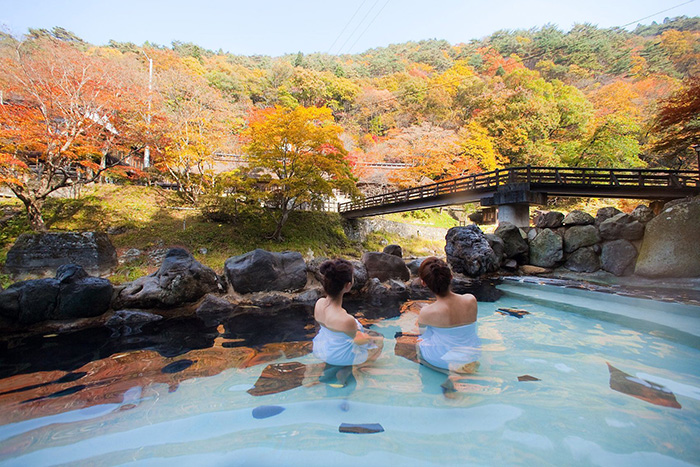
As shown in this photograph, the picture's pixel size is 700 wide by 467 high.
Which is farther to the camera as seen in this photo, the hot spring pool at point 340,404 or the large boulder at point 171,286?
the large boulder at point 171,286

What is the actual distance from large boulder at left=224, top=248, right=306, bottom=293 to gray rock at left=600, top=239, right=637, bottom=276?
29.5 ft

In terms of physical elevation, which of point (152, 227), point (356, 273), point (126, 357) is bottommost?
point (126, 357)

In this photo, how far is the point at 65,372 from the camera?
3090mm

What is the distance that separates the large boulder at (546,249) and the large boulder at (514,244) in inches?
9.6

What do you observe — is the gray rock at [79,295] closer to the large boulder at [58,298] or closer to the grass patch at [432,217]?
the large boulder at [58,298]

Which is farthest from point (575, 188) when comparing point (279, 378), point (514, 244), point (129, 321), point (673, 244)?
point (129, 321)

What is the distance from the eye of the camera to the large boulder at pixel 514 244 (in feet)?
31.9

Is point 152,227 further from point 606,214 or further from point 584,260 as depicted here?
point 606,214

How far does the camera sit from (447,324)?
2.59m

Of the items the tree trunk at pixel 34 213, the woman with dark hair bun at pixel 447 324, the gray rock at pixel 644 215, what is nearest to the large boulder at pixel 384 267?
the woman with dark hair bun at pixel 447 324

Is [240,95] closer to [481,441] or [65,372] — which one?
[65,372]

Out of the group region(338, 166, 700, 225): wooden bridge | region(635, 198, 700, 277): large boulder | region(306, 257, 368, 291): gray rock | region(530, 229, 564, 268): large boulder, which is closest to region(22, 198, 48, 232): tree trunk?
region(306, 257, 368, 291): gray rock

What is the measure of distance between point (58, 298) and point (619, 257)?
13.2 meters

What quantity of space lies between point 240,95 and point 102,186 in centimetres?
1979
